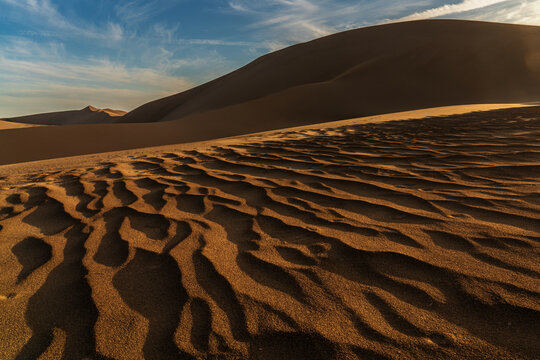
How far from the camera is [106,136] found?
12.4 metres

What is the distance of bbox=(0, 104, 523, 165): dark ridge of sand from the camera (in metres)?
10.3

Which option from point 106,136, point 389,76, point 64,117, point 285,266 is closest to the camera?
point 285,266

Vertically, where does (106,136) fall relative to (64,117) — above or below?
above

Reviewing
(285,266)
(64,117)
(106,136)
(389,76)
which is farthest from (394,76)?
(64,117)

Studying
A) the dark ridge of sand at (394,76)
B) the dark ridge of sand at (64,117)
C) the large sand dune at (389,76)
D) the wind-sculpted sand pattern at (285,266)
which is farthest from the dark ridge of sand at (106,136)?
the dark ridge of sand at (64,117)

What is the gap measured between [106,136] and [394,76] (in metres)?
18.8

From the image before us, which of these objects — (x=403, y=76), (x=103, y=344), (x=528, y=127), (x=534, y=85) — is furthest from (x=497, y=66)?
(x=103, y=344)

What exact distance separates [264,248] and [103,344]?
101 cm

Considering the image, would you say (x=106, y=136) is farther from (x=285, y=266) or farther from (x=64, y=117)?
(x=64, y=117)

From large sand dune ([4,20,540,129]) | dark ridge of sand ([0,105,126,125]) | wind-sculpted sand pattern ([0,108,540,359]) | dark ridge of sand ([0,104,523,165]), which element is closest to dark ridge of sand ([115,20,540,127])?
large sand dune ([4,20,540,129])

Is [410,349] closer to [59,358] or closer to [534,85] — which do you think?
[59,358]

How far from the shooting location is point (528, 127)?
5188 mm

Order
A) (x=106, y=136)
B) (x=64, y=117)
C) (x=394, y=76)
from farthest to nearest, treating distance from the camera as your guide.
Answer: (x=64, y=117) → (x=394, y=76) → (x=106, y=136)

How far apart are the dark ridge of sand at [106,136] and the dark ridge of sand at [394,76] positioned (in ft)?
6.29
